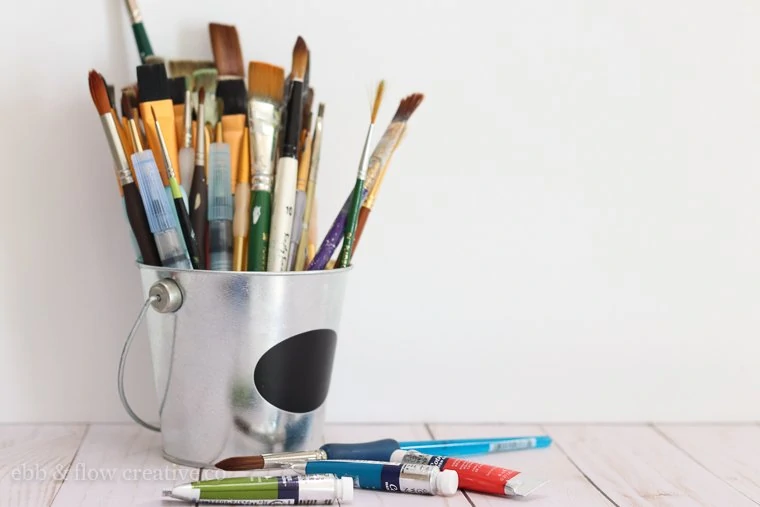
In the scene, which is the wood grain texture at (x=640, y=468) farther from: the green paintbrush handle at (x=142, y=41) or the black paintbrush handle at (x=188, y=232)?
the green paintbrush handle at (x=142, y=41)

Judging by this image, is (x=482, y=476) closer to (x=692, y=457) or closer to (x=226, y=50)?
(x=692, y=457)

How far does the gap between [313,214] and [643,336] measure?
0.39 meters

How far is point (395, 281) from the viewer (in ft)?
3.02

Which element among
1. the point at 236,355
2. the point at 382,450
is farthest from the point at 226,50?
the point at 382,450

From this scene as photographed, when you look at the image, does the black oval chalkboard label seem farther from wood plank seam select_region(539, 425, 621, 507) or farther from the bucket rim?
wood plank seam select_region(539, 425, 621, 507)

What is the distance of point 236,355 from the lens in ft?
2.44

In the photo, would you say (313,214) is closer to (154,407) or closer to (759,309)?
(154,407)

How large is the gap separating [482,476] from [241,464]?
0.19m

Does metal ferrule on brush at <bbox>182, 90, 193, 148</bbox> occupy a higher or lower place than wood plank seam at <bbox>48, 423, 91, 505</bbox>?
higher

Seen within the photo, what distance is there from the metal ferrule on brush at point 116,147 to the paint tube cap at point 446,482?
351 mm

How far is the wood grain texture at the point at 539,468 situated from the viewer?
28.4 inches

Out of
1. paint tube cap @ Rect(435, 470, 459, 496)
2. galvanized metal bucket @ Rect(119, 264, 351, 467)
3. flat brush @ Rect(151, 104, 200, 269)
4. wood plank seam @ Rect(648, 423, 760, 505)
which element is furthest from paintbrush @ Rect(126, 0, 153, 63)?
wood plank seam @ Rect(648, 423, 760, 505)

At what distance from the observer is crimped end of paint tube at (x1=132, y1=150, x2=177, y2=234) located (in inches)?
29.3

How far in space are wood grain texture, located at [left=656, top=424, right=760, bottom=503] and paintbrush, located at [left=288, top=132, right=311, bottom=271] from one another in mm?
425
